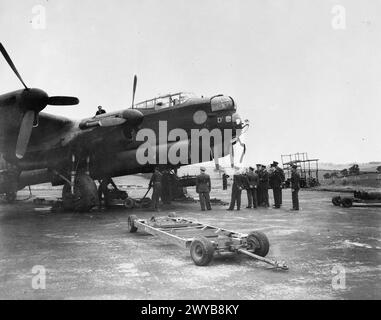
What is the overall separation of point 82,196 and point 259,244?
968 centimetres

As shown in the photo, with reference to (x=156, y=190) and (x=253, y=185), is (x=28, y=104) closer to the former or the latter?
(x=156, y=190)

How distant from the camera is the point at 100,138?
14047 mm

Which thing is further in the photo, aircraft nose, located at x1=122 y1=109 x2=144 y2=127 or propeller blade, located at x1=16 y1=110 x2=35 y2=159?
aircraft nose, located at x1=122 y1=109 x2=144 y2=127

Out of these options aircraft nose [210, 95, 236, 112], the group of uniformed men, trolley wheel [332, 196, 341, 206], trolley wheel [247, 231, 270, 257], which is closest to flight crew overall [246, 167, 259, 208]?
the group of uniformed men

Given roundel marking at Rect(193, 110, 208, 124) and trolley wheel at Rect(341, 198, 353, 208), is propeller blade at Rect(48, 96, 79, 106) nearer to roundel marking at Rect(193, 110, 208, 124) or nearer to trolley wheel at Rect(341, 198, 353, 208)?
roundel marking at Rect(193, 110, 208, 124)

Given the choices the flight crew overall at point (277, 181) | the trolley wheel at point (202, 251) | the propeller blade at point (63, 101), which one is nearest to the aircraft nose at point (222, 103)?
the flight crew overall at point (277, 181)

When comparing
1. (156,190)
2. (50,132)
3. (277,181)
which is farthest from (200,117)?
(50,132)

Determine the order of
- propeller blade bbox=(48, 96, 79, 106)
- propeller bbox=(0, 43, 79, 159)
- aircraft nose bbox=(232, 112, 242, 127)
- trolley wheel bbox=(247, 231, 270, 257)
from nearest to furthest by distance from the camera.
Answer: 1. trolley wheel bbox=(247, 231, 270, 257)
2. propeller bbox=(0, 43, 79, 159)
3. propeller blade bbox=(48, 96, 79, 106)
4. aircraft nose bbox=(232, 112, 242, 127)

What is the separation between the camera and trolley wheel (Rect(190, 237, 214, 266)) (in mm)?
5719

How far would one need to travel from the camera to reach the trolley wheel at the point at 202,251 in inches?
225

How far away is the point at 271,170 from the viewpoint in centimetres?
1642
